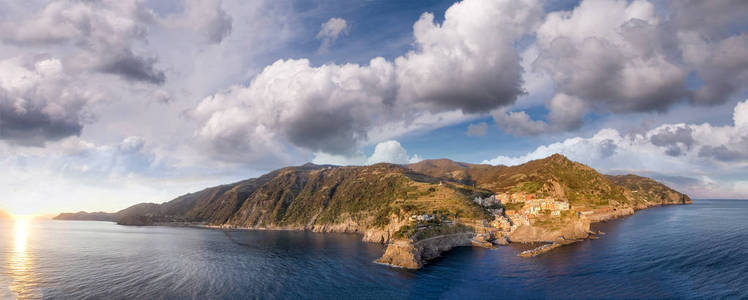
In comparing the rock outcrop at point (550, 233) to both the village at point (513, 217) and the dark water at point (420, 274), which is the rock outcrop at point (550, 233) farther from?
the dark water at point (420, 274)

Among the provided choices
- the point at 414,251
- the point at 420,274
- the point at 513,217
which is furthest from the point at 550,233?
the point at 420,274

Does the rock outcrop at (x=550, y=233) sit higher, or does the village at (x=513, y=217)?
the village at (x=513, y=217)

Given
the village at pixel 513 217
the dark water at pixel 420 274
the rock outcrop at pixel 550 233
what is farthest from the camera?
the rock outcrop at pixel 550 233

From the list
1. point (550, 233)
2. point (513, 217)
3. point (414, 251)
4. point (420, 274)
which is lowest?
point (420, 274)

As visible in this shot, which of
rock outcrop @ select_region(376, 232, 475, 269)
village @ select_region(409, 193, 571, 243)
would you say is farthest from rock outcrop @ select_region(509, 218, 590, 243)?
rock outcrop @ select_region(376, 232, 475, 269)

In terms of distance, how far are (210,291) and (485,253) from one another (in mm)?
100491

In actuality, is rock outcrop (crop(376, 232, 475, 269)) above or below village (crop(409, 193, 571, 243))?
below

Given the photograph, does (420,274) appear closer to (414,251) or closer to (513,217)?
(414,251)

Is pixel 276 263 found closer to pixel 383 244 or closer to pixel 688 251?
pixel 383 244

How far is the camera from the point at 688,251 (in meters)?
105

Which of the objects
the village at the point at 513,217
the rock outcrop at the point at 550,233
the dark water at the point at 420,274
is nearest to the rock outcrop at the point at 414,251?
the dark water at the point at 420,274

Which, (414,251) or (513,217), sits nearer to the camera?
(414,251)

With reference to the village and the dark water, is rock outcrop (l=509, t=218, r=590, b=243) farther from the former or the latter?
the dark water

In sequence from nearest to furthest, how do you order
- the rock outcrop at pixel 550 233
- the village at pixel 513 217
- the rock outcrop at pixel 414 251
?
the rock outcrop at pixel 414 251
the village at pixel 513 217
the rock outcrop at pixel 550 233
